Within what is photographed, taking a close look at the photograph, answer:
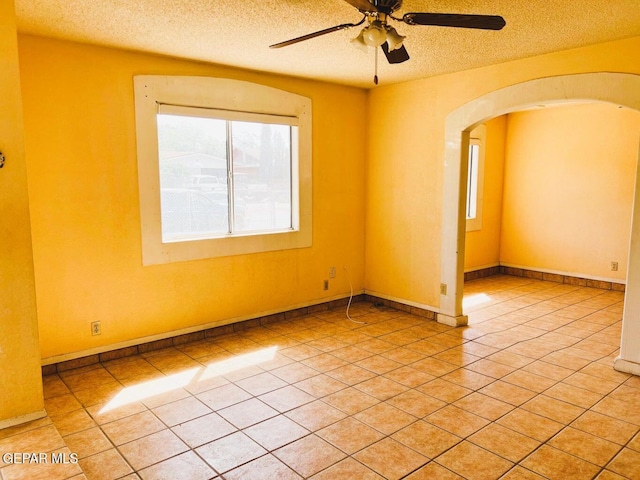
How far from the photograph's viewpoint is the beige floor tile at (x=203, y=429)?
2.67 meters

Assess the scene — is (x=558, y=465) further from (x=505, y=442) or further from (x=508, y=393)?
(x=508, y=393)

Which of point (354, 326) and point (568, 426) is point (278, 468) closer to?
point (568, 426)

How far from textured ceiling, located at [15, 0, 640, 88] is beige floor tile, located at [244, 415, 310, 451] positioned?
2.53m

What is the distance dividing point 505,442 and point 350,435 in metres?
0.89

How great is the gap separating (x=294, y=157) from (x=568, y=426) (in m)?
3.41

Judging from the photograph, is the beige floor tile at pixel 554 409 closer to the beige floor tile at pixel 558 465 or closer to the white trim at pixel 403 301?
the beige floor tile at pixel 558 465

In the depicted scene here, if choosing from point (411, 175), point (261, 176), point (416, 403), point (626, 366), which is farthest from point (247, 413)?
point (411, 175)

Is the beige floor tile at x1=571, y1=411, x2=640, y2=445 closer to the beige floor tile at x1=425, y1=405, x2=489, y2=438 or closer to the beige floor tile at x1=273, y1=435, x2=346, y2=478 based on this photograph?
the beige floor tile at x1=425, y1=405, x2=489, y2=438

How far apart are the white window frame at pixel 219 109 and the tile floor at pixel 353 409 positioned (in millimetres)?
879

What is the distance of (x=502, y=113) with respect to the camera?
14.1 feet

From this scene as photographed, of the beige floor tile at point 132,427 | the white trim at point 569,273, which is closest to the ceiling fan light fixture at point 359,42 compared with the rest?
the beige floor tile at point 132,427

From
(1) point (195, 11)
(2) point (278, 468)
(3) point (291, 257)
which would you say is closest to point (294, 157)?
(3) point (291, 257)

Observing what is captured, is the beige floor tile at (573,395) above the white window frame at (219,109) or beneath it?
beneath

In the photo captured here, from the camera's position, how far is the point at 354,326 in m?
4.74
